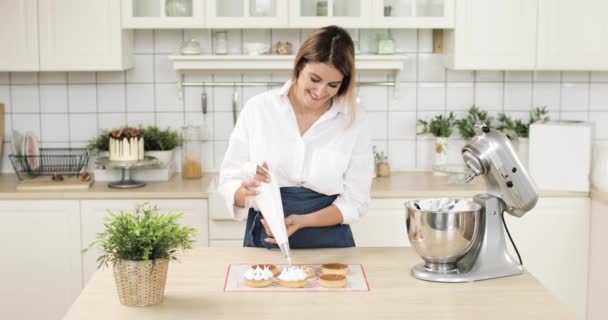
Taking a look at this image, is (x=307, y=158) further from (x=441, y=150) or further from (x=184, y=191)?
(x=441, y=150)

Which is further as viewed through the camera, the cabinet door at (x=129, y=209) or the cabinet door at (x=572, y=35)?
the cabinet door at (x=572, y=35)

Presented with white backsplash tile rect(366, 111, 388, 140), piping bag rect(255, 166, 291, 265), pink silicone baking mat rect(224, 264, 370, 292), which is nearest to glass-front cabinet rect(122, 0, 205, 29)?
white backsplash tile rect(366, 111, 388, 140)

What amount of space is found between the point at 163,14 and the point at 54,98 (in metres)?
0.83

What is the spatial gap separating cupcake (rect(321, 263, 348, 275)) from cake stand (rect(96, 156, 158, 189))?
72.4 inches

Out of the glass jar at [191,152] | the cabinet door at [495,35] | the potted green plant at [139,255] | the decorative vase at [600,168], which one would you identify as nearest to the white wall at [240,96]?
the glass jar at [191,152]

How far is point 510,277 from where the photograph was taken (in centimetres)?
248

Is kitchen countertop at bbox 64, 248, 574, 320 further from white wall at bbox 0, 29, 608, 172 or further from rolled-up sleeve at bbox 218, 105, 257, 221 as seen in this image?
white wall at bbox 0, 29, 608, 172

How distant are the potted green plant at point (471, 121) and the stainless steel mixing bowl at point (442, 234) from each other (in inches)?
79.2

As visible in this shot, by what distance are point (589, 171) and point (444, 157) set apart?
747 millimetres

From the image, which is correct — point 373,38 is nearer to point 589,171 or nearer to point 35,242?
point 589,171

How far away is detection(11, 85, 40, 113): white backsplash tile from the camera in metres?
4.51

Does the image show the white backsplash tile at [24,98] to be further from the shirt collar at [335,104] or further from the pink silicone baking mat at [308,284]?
the pink silicone baking mat at [308,284]

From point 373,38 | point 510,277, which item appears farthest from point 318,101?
point 373,38

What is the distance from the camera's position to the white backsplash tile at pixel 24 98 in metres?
4.51
